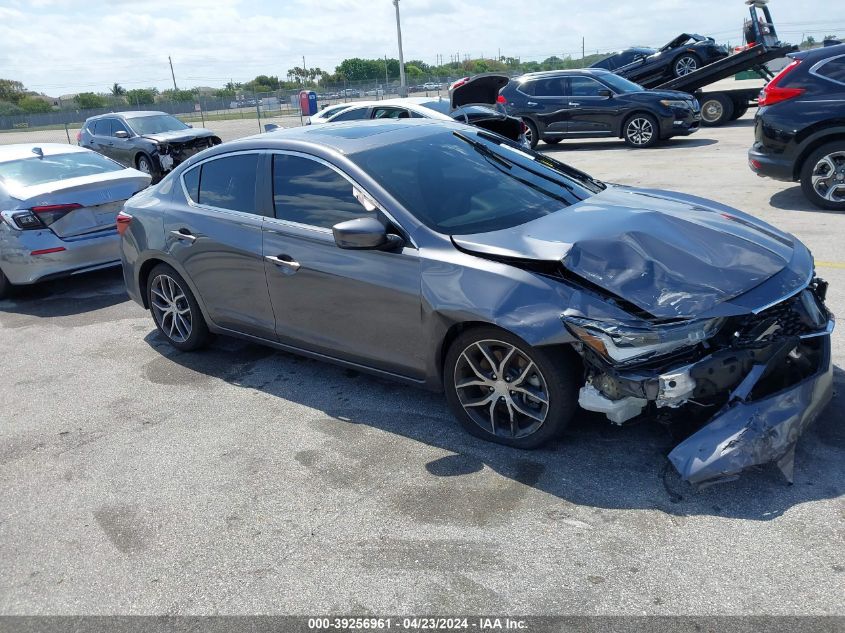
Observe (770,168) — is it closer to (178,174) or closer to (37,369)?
(178,174)

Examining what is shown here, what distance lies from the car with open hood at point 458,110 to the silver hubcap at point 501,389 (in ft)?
23.4

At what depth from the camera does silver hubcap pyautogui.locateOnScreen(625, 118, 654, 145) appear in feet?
51.0

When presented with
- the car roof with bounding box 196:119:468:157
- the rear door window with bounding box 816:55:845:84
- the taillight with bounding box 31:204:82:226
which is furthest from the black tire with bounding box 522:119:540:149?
the car roof with bounding box 196:119:468:157

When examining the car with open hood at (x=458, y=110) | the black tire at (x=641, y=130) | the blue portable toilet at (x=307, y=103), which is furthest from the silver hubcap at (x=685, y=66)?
the blue portable toilet at (x=307, y=103)

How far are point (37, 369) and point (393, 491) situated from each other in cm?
365

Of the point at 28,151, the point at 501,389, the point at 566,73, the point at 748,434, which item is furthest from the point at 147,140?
the point at 748,434

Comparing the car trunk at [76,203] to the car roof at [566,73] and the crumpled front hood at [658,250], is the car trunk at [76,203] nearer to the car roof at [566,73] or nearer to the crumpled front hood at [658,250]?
the crumpled front hood at [658,250]

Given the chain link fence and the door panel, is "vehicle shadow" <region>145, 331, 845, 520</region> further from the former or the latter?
the chain link fence

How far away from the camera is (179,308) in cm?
574

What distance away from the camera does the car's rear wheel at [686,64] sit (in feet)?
62.2

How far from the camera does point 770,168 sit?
856cm

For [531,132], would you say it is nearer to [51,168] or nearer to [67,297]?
[51,168]

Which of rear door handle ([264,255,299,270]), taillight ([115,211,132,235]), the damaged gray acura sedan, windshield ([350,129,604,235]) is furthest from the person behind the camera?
taillight ([115,211,132,235])

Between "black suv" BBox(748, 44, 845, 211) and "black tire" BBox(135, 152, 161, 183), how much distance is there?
40.0 ft
